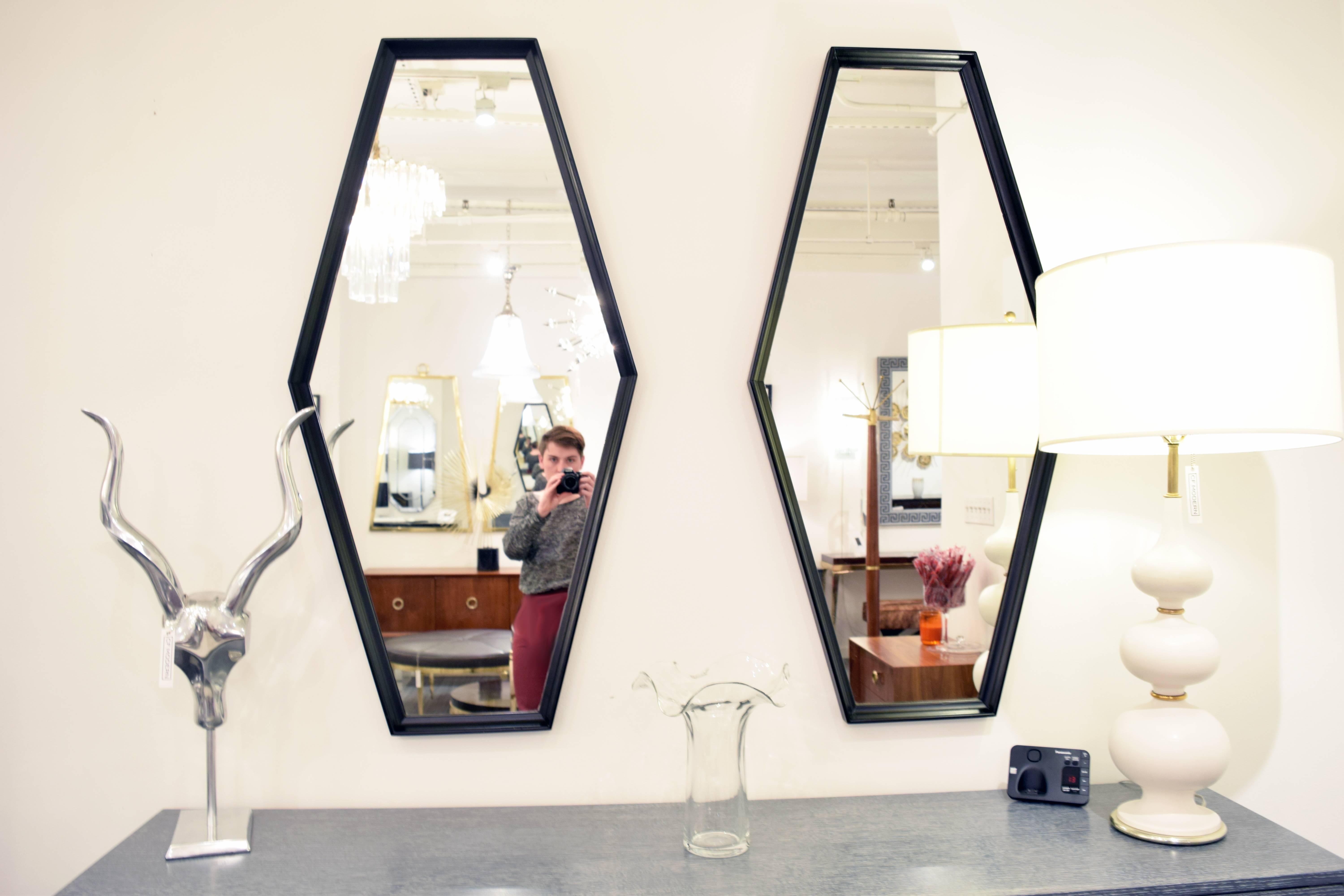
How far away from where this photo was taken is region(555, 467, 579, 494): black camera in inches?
58.7

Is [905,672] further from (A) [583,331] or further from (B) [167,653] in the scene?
(B) [167,653]

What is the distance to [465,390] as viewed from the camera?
58.2 inches

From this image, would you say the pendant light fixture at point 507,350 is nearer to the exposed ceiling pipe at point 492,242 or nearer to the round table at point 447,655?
the exposed ceiling pipe at point 492,242

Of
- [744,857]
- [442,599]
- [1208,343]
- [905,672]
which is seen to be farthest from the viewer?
[905,672]

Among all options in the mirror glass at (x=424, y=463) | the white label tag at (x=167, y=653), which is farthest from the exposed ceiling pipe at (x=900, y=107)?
the white label tag at (x=167, y=653)

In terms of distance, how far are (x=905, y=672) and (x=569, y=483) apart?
742mm

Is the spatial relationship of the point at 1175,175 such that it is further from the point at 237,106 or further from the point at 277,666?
the point at 277,666

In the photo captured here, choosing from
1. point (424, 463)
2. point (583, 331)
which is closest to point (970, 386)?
point (583, 331)

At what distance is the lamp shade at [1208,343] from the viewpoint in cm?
111

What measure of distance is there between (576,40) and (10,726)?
5.43 ft

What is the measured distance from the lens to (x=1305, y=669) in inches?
65.1

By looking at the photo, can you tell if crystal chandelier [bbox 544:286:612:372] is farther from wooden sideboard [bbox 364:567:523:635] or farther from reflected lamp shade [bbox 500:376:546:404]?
wooden sideboard [bbox 364:567:523:635]

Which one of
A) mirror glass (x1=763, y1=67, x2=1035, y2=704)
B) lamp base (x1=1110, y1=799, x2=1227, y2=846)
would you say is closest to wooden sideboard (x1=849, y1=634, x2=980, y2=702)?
mirror glass (x1=763, y1=67, x2=1035, y2=704)

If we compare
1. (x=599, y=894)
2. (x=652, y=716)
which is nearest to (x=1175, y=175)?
(x=652, y=716)
